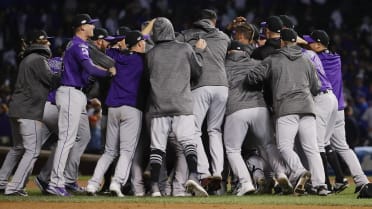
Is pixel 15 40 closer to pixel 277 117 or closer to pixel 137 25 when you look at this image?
pixel 137 25

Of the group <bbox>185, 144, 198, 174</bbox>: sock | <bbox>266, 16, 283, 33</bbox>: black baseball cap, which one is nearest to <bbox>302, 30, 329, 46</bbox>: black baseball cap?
<bbox>266, 16, 283, 33</bbox>: black baseball cap

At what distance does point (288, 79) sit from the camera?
512 inches

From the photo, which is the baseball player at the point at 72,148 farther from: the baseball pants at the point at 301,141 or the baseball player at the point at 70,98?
the baseball pants at the point at 301,141

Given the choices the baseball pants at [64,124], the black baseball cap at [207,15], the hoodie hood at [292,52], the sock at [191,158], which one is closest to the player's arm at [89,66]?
the baseball pants at [64,124]

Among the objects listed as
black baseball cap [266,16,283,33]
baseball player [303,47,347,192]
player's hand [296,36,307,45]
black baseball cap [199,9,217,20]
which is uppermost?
black baseball cap [199,9,217,20]

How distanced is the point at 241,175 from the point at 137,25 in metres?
11.1

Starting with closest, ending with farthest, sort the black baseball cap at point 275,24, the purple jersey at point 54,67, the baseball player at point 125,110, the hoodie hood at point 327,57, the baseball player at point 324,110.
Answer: the baseball player at point 125,110 → the black baseball cap at point 275,24 → the baseball player at point 324,110 → the purple jersey at point 54,67 → the hoodie hood at point 327,57

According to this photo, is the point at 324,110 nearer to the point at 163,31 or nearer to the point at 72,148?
the point at 163,31

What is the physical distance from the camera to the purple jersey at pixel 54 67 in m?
13.9

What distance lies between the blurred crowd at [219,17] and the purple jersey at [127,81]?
34.3 feet

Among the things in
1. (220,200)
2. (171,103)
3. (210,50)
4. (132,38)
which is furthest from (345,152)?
(132,38)

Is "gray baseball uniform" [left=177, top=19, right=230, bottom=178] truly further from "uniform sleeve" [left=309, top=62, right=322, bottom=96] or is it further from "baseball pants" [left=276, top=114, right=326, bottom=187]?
"uniform sleeve" [left=309, top=62, right=322, bottom=96]

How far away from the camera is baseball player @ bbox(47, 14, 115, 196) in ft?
42.3

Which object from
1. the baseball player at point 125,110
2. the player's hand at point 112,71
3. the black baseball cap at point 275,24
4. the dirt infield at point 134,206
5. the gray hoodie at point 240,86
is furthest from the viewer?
the black baseball cap at point 275,24
